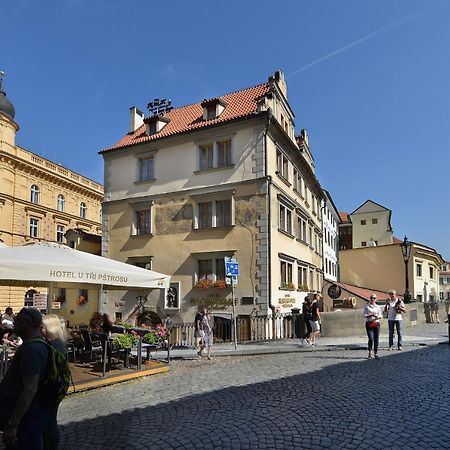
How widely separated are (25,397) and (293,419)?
13.5ft

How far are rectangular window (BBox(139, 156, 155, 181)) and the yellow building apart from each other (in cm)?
1877

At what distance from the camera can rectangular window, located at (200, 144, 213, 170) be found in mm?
24250

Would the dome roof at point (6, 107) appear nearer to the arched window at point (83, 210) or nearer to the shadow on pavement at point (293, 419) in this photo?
the arched window at point (83, 210)

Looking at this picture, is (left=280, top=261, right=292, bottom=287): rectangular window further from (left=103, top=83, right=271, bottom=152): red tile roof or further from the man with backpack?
the man with backpack

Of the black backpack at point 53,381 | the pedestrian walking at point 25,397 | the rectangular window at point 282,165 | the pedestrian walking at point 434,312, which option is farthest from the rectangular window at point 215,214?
the pedestrian walking at point 25,397

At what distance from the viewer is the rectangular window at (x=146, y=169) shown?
2620 centimetres

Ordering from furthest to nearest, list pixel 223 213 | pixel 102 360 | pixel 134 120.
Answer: pixel 134 120, pixel 223 213, pixel 102 360

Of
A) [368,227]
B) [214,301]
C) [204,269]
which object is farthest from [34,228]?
[368,227]

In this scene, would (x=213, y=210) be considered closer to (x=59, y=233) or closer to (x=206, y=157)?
(x=206, y=157)

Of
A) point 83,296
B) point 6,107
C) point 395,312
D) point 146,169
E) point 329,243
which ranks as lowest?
point 395,312

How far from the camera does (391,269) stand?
45.1 m

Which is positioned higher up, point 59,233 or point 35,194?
point 35,194

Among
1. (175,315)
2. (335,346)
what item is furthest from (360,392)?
(175,315)

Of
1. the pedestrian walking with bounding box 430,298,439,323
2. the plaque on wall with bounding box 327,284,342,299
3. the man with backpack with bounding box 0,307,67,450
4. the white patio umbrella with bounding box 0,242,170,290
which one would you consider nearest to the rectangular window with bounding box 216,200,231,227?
the white patio umbrella with bounding box 0,242,170,290
